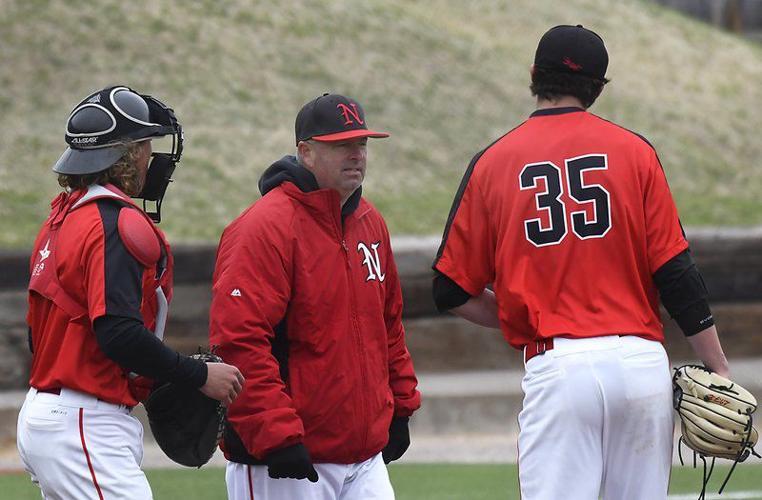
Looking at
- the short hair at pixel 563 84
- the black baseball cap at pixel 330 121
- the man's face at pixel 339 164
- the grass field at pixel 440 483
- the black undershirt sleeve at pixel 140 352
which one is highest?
the short hair at pixel 563 84

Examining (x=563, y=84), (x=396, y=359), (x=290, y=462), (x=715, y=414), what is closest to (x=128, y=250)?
(x=290, y=462)

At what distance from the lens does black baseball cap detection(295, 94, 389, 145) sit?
426 cm

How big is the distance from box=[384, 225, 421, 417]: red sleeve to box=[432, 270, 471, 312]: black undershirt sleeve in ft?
1.02

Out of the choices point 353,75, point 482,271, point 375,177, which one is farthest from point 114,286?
point 353,75

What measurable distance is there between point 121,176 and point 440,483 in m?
4.26

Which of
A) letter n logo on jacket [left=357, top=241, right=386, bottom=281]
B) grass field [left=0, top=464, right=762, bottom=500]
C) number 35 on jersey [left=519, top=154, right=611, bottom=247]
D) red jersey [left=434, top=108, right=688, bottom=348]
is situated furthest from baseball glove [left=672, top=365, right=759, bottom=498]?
grass field [left=0, top=464, right=762, bottom=500]

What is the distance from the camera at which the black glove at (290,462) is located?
3986mm

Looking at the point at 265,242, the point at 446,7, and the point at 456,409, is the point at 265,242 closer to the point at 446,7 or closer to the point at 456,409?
the point at 456,409

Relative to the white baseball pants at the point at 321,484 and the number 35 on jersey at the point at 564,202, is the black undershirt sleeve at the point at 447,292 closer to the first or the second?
the number 35 on jersey at the point at 564,202

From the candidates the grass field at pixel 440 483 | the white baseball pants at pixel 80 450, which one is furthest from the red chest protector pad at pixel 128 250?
the grass field at pixel 440 483

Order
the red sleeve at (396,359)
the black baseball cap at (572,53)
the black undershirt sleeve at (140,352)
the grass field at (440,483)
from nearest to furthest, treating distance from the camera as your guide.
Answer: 1. the black undershirt sleeve at (140,352)
2. the black baseball cap at (572,53)
3. the red sleeve at (396,359)
4. the grass field at (440,483)

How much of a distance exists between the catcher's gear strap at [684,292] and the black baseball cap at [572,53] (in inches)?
A: 23.8

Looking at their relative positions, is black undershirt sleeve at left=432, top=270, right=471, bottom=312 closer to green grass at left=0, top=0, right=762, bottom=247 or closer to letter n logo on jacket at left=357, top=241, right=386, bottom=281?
letter n logo on jacket at left=357, top=241, right=386, bottom=281

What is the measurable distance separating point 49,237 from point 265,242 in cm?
62
